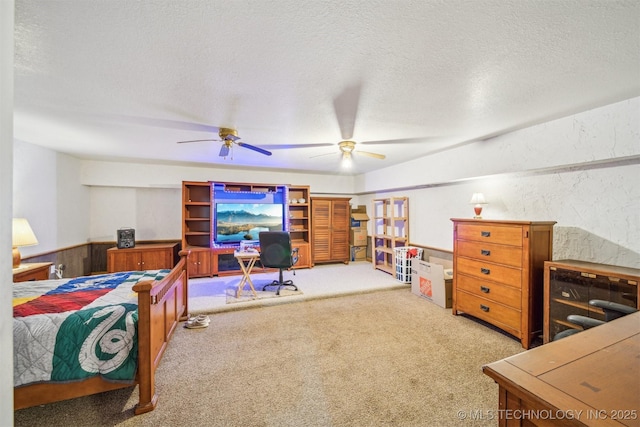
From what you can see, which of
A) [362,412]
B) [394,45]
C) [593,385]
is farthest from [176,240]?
[593,385]

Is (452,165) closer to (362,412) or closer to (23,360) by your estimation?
(362,412)

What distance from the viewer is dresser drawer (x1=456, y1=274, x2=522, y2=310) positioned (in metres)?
2.63

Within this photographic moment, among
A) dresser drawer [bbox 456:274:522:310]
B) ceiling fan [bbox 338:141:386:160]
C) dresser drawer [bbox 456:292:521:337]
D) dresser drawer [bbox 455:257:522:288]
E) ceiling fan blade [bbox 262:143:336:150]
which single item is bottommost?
dresser drawer [bbox 456:292:521:337]

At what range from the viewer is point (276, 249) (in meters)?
4.03

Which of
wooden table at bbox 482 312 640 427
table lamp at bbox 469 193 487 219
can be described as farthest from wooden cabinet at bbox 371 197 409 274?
wooden table at bbox 482 312 640 427

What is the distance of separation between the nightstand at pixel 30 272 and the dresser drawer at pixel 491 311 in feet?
17.2

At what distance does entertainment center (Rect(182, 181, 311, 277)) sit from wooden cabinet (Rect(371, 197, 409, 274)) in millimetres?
1695

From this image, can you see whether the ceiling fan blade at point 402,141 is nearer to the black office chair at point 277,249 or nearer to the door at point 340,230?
the black office chair at point 277,249

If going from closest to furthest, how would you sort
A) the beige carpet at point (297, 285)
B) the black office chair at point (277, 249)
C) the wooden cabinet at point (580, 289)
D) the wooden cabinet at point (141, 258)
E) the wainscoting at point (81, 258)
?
1. the wooden cabinet at point (580, 289)
2. the beige carpet at point (297, 285)
3. the wainscoting at point (81, 258)
4. the black office chair at point (277, 249)
5. the wooden cabinet at point (141, 258)

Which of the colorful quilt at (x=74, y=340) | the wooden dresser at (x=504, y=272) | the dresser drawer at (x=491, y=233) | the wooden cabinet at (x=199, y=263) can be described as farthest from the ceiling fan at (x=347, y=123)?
the wooden cabinet at (x=199, y=263)

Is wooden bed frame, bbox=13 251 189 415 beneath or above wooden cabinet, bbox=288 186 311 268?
beneath

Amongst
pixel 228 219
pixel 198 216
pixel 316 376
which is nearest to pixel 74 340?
pixel 316 376

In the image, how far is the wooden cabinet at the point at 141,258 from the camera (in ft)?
15.1

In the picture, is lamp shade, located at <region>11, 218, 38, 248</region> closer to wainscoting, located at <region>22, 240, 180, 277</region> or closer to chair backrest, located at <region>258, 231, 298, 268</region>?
wainscoting, located at <region>22, 240, 180, 277</region>
